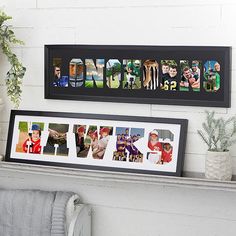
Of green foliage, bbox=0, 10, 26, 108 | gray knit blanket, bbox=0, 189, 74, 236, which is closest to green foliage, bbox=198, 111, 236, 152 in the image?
gray knit blanket, bbox=0, 189, 74, 236

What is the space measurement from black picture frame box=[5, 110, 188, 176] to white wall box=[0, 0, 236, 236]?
0.15ft

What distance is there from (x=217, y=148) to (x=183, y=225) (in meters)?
0.38

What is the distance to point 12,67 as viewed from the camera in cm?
239

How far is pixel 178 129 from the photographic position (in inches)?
88.0

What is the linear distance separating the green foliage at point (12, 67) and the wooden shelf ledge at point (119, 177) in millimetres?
281

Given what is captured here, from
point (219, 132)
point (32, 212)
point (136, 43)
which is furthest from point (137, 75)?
point (32, 212)

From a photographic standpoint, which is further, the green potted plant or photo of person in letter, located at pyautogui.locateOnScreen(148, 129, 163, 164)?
photo of person in letter, located at pyautogui.locateOnScreen(148, 129, 163, 164)

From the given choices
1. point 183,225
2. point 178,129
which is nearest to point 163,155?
point 178,129

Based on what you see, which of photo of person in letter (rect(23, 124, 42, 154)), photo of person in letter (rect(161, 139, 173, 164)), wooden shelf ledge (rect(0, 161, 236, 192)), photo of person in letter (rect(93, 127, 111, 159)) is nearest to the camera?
wooden shelf ledge (rect(0, 161, 236, 192))

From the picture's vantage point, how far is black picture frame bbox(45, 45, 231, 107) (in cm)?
217

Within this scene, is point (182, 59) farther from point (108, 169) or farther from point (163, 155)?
point (108, 169)

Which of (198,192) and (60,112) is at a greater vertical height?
(60,112)

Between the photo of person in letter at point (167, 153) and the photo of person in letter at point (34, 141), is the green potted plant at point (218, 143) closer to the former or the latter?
the photo of person in letter at point (167, 153)

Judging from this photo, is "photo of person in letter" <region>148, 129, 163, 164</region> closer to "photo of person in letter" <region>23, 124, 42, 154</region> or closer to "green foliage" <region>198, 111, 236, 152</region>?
"green foliage" <region>198, 111, 236, 152</region>
